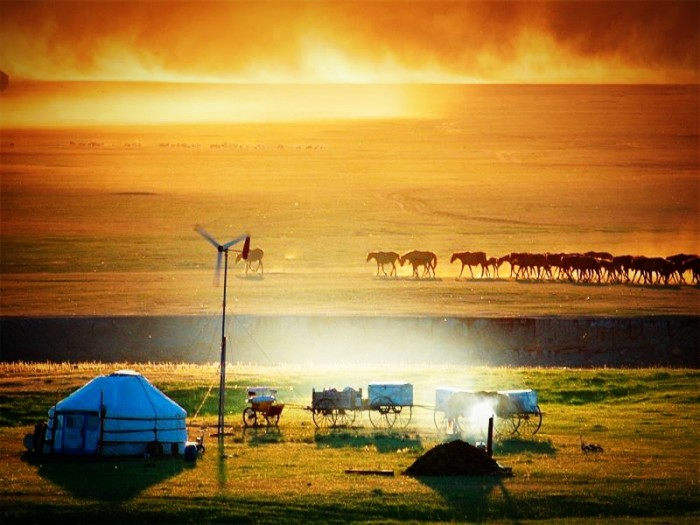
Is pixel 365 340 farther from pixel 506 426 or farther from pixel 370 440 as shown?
pixel 370 440

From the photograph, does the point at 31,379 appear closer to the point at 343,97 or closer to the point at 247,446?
the point at 247,446

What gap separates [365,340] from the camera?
58.4 m

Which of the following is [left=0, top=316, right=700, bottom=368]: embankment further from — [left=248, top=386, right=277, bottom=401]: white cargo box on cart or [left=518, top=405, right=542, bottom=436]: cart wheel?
[left=248, top=386, right=277, bottom=401]: white cargo box on cart

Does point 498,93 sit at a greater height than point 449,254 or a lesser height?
greater

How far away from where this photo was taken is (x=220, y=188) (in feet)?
393

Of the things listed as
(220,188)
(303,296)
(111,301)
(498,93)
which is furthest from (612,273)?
(498,93)

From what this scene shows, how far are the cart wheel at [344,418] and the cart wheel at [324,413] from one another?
Result: 16 centimetres

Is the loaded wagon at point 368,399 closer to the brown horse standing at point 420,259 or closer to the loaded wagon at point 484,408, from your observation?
the loaded wagon at point 484,408

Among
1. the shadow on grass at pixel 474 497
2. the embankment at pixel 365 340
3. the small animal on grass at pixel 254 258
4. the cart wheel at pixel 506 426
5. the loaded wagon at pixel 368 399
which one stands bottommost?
the shadow on grass at pixel 474 497

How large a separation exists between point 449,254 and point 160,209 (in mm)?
27428

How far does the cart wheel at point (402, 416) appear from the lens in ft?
128

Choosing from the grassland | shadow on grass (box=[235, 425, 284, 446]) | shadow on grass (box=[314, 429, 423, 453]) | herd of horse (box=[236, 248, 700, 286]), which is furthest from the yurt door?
herd of horse (box=[236, 248, 700, 286])

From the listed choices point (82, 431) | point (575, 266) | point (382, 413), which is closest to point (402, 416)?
point (382, 413)

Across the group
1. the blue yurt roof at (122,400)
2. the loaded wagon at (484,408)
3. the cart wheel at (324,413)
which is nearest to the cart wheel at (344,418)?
the cart wheel at (324,413)
